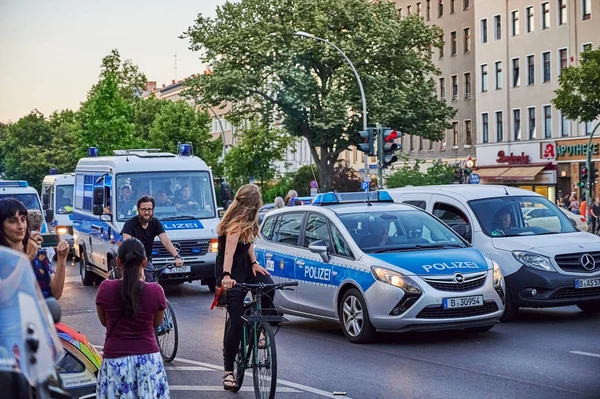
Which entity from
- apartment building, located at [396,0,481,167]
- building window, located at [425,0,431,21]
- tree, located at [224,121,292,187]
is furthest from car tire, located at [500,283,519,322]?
building window, located at [425,0,431,21]

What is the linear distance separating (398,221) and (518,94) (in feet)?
189

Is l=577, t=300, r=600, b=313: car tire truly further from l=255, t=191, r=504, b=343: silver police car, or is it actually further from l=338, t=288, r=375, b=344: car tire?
l=338, t=288, r=375, b=344: car tire

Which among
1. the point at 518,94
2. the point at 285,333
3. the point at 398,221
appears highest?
the point at 518,94

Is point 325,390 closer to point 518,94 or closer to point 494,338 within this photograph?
point 494,338

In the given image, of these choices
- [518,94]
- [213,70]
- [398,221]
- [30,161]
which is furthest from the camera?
[30,161]

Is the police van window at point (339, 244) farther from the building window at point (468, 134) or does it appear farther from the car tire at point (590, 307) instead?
the building window at point (468, 134)

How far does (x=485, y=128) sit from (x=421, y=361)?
209 feet

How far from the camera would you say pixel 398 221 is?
47.6ft

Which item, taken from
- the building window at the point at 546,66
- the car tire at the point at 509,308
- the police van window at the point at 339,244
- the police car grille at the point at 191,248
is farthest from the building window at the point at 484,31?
the police van window at the point at 339,244

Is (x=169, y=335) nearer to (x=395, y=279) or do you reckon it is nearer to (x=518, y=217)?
(x=395, y=279)

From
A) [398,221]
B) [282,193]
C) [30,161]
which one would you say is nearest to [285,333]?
[398,221]

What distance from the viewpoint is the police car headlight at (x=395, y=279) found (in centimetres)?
1317

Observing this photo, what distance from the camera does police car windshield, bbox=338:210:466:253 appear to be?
14.1 metres

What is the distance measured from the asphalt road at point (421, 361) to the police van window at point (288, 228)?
116cm
